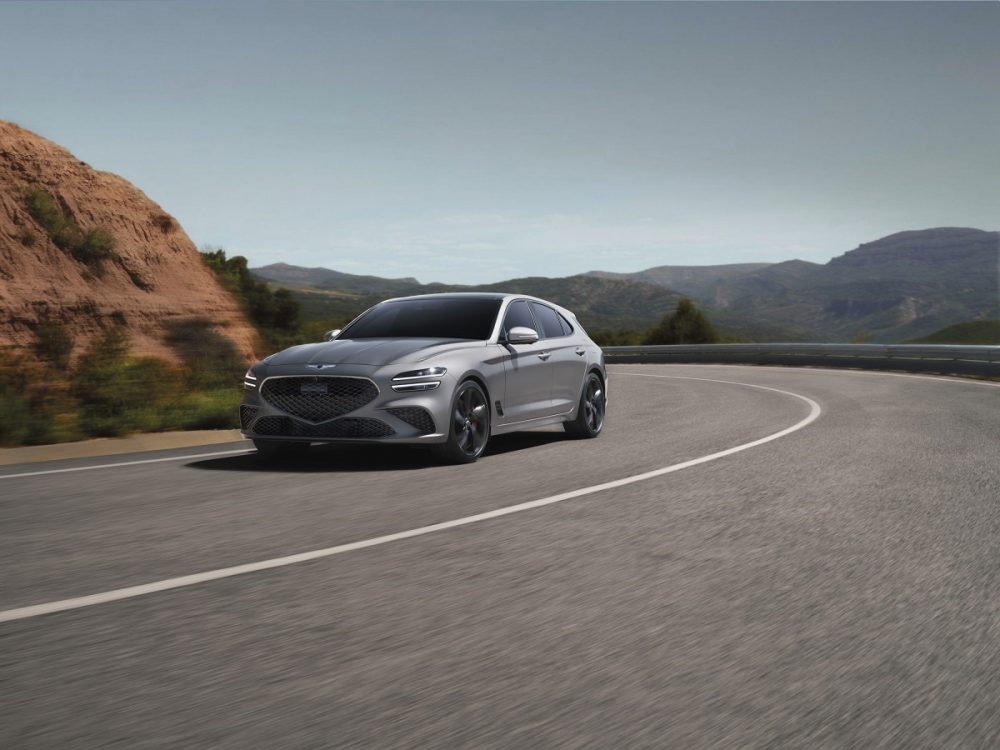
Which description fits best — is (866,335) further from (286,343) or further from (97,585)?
(97,585)

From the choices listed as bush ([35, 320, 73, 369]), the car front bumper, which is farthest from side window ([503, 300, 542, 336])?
bush ([35, 320, 73, 369])

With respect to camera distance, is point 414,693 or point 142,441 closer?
point 414,693

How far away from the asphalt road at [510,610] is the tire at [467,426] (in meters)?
0.44

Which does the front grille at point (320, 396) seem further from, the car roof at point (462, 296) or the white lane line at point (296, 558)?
the car roof at point (462, 296)

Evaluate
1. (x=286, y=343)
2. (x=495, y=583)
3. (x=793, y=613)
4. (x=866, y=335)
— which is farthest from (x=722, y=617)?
(x=866, y=335)

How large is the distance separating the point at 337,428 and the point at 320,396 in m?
0.35

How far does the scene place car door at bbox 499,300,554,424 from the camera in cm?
1112

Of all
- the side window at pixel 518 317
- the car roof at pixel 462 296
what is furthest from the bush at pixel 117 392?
the side window at pixel 518 317

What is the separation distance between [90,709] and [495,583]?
222cm

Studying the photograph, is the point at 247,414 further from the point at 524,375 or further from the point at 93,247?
the point at 93,247

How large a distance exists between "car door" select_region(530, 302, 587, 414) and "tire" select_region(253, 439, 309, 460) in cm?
290

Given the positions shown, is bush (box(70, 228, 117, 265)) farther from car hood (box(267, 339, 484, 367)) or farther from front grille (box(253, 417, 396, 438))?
front grille (box(253, 417, 396, 438))

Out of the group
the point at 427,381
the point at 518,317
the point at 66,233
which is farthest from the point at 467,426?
the point at 66,233

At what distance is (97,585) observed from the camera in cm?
514
